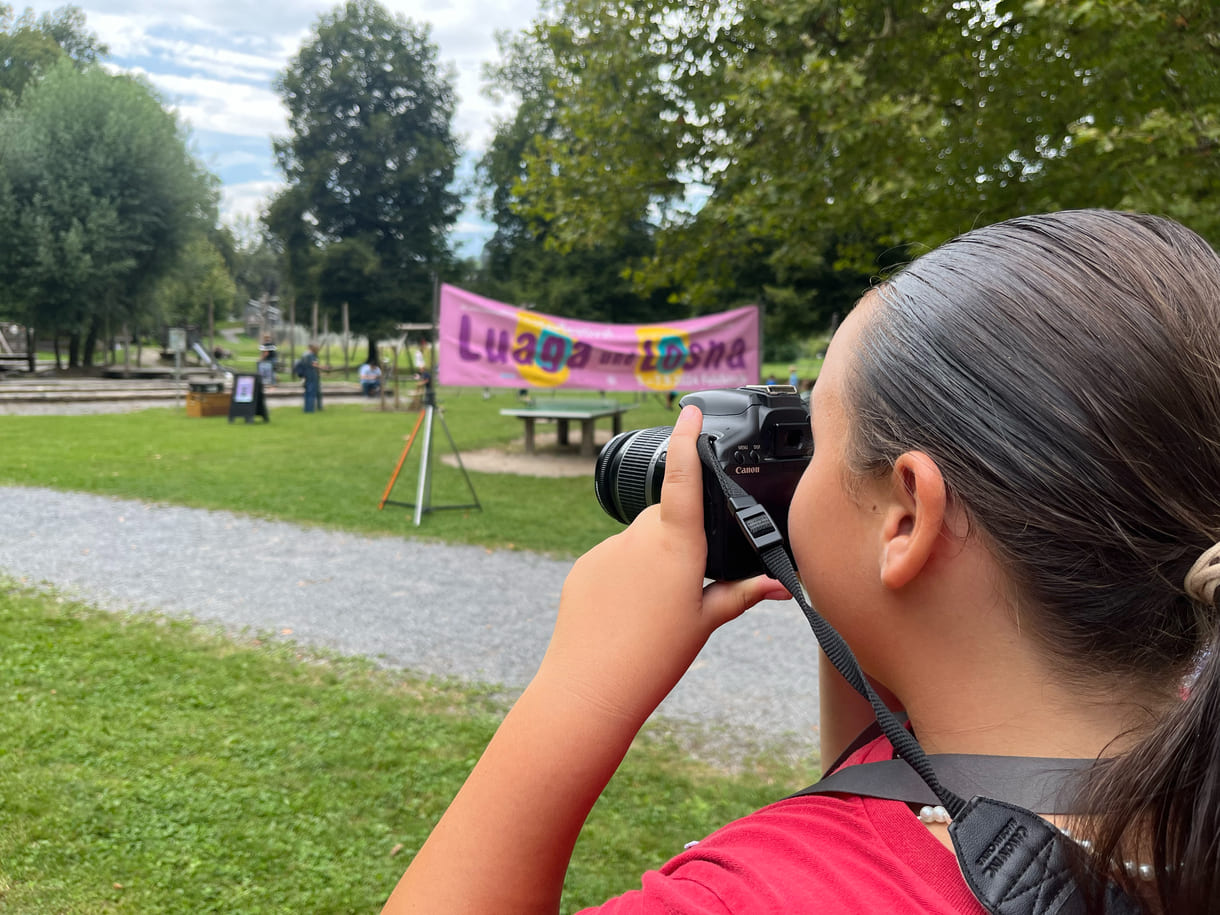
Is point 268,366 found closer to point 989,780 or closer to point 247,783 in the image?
point 247,783

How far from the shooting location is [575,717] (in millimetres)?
857

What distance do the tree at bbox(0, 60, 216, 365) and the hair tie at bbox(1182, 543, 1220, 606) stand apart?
106ft

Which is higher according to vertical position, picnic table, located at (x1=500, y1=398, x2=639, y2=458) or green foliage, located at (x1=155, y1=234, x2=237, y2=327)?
green foliage, located at (x1=155, y1=234, x2=237, y2=327)

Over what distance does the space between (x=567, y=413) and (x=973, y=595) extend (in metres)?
12.4

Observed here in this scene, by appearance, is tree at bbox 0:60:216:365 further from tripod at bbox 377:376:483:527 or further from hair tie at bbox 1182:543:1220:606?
hair tie at bbox 1182:543:1220:606

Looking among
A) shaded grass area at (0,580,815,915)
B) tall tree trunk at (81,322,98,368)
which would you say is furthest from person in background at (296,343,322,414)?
shaded grass area at (0,580,815,915)

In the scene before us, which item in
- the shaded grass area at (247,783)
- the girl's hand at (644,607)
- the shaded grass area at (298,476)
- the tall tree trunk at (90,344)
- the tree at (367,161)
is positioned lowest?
the shaded grass area at (247,783)

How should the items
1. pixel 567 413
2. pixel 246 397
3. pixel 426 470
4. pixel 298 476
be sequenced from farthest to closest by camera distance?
pixel 246 397 < pixel 567 413 < pixel 298 476 < pixel 426 470

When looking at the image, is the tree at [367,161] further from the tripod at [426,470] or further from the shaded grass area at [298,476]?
the tripod at [426,470]

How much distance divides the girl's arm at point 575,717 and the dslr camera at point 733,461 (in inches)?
1.4

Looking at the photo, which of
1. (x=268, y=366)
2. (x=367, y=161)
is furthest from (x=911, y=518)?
(x=367, y=161)

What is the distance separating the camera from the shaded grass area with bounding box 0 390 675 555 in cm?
817

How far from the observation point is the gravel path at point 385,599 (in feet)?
14.4

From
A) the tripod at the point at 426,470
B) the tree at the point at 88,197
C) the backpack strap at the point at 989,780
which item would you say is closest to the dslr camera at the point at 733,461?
the backpack strap at the point at 989,780
